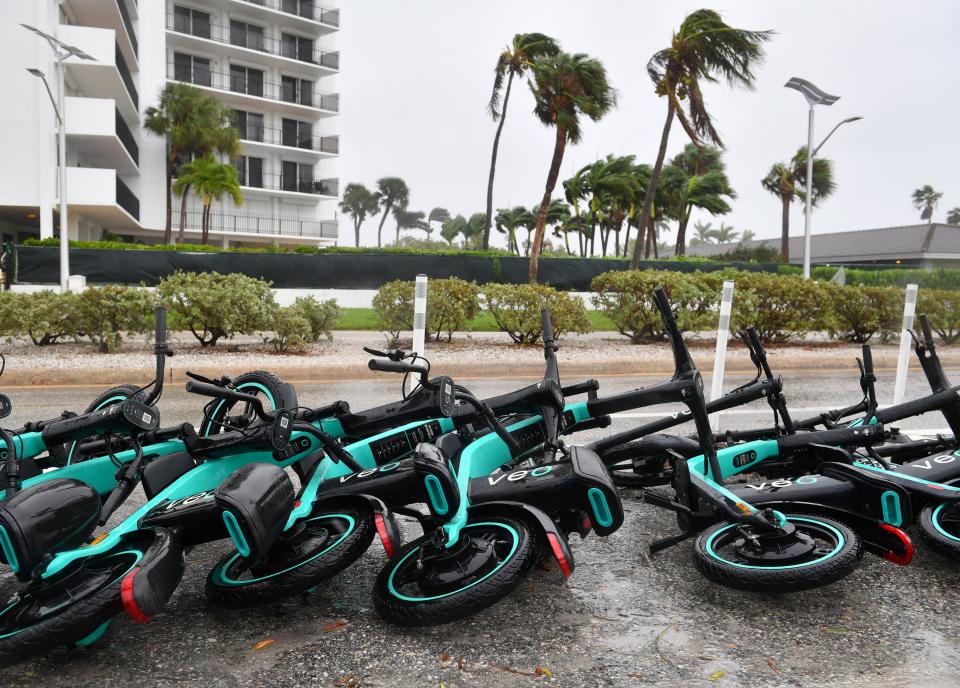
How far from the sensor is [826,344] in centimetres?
1480

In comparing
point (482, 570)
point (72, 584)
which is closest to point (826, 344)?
point (482, 570)

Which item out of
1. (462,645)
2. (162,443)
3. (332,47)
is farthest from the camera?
(332,47)

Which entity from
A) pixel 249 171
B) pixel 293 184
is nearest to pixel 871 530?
pixel 249 171

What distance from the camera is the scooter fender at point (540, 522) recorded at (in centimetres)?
280

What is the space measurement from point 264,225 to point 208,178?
806 cm

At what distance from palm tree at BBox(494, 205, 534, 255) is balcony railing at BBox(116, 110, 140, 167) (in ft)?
112

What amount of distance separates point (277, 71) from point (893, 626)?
179ft

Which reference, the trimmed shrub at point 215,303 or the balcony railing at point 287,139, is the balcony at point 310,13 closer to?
the balcony railing at point 287,139

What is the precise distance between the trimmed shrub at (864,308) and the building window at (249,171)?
141 feet

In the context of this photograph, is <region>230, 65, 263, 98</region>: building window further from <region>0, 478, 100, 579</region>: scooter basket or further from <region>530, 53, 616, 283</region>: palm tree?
<region>0, 478, 100, 579</region>: scooter basket

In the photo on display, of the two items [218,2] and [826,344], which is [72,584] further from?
[218,2]

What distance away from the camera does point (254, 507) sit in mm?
2738

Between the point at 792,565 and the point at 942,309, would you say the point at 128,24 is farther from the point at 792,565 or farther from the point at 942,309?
the point at 792,565

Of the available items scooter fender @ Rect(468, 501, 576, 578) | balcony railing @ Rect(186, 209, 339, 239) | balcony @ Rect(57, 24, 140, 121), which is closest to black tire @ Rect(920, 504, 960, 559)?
scooter fender @ Rect(468, 501, 576, 578)
